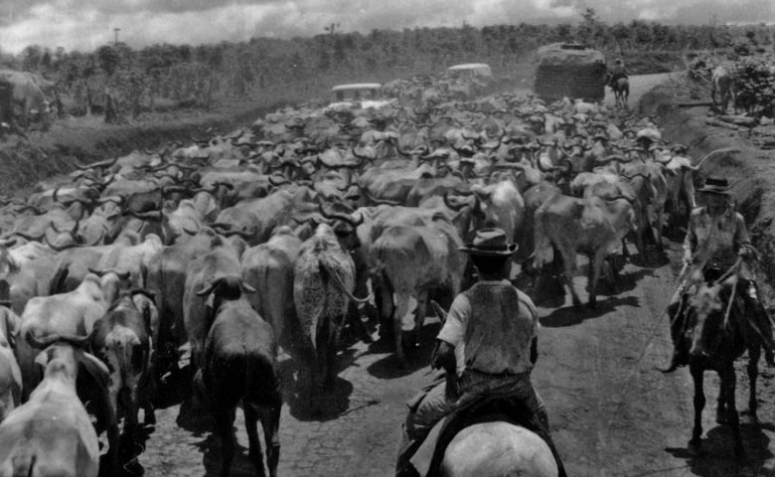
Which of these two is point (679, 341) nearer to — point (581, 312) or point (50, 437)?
point (581, 312)

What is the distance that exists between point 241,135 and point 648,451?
20.8 meters

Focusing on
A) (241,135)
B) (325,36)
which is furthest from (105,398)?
(325,36)

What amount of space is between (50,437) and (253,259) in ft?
16.1

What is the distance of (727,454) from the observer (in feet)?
28.0

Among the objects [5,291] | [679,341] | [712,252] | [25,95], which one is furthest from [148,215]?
[25,95]

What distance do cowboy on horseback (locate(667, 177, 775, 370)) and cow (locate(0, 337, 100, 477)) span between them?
237 inches

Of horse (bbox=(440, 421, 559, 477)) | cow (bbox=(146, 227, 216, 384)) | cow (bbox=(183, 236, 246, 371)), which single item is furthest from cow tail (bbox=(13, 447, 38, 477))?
cow (bbox=(146, 227, 216, 384))

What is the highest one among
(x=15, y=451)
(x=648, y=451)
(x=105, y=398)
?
(x=15, y=451)

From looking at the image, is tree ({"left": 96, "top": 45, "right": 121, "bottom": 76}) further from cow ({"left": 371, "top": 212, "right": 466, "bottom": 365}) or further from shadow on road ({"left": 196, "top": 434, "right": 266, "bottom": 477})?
shadow on road ({"left": 196, "top": 434, "right": 266, "bottom": 477})

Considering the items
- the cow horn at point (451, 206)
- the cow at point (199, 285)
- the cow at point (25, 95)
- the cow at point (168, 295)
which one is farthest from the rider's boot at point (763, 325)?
the cow at point (25, 95)

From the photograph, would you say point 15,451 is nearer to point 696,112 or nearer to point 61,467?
point 61,467

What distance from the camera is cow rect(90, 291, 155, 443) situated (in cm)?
837

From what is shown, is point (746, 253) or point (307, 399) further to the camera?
point (307, 399)

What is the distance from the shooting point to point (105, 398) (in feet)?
25.3
